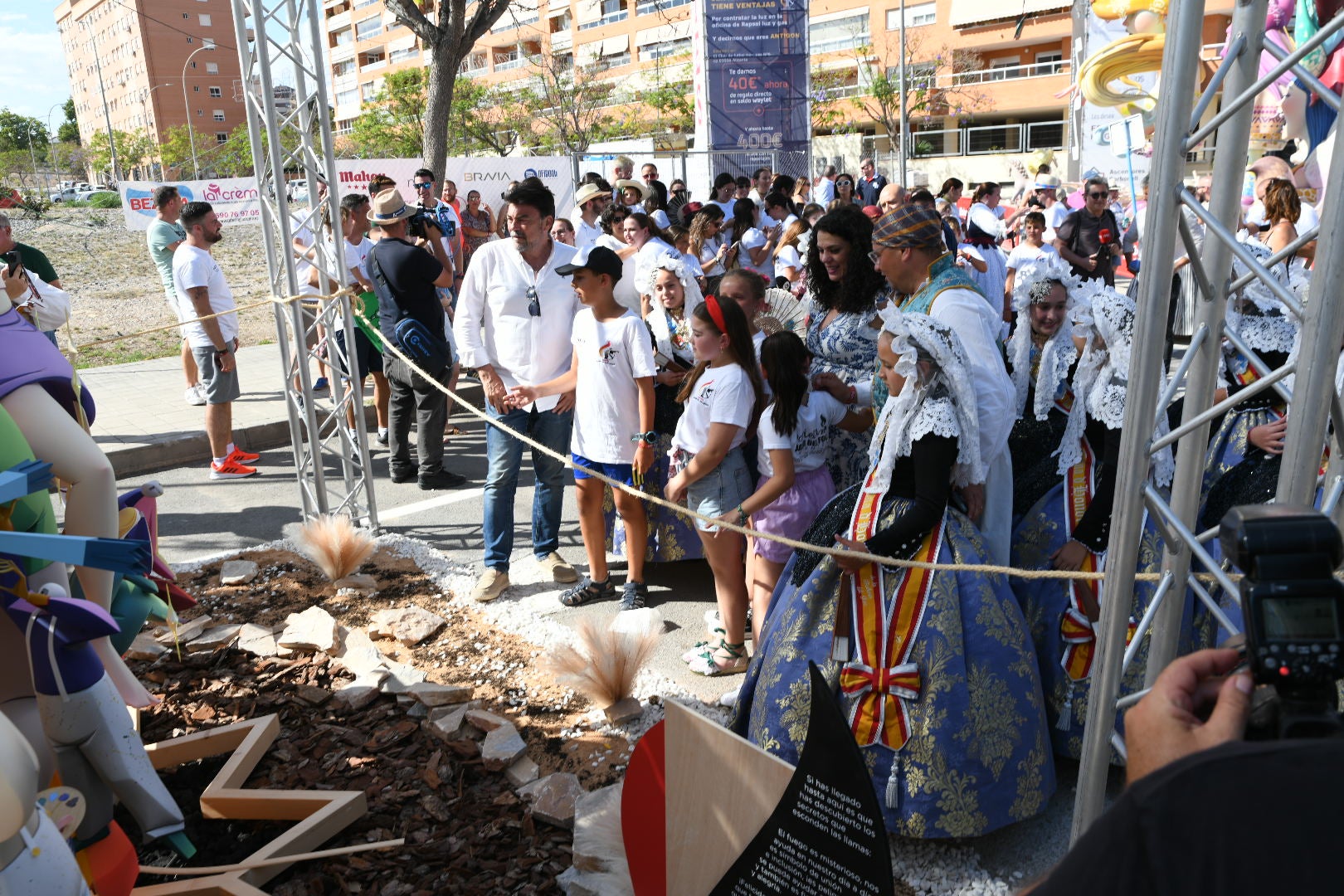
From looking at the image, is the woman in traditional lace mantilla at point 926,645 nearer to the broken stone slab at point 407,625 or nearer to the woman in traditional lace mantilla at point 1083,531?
the woman in traditional lace mantilla at point 1083,531

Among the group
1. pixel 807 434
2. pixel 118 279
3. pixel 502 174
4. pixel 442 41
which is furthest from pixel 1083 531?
pixel 118 279

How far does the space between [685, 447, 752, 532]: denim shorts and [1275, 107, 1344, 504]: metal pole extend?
2.37 m

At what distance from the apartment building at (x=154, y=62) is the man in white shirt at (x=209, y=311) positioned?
8205cm

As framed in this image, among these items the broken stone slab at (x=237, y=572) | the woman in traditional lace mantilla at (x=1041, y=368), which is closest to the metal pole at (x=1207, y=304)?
the woman in traditional lace mantilla at (x=1041, y=368)

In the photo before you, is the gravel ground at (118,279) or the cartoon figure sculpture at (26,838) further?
the gravel ground at (118,279)

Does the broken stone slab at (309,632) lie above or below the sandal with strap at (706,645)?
above

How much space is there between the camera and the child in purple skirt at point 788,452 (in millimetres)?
3502

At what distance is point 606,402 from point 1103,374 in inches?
84.2

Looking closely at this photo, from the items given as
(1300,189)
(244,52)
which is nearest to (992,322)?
(244,52)

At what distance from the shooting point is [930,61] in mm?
46000

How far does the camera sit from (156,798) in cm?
255

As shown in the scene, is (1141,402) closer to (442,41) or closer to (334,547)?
(334,547)

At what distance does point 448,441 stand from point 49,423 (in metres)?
5.68

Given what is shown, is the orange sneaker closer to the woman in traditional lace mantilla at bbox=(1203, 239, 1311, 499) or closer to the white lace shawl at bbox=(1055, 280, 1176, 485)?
the white lace shawl at bbox=(1055, 280, 1176, 485)
